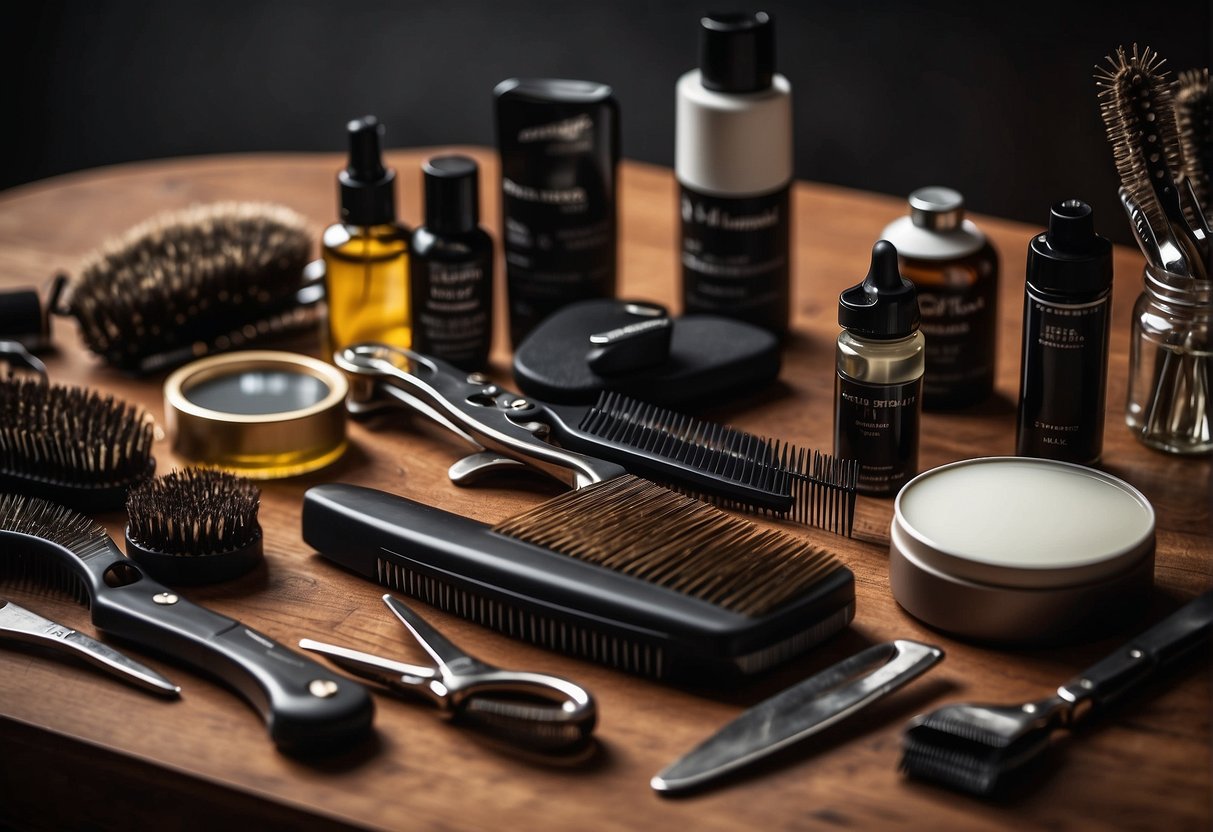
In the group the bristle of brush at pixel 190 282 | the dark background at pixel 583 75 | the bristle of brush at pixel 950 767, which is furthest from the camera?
the dark background at pixel 583 75

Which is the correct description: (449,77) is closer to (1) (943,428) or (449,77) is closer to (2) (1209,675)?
(1) (943,428)

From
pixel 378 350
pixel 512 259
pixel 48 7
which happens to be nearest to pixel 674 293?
pixel 512 259

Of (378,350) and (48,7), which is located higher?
(48,7)

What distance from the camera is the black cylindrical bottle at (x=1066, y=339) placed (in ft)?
2.71

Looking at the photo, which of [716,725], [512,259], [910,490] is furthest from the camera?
[512,259]

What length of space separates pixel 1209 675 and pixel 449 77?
1419 mm

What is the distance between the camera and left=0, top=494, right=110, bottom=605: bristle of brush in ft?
2.62

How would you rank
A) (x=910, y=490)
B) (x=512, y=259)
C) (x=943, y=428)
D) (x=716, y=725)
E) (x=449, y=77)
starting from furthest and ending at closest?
1. (x=449, y=77)
2. (x=512, y=259)
3. (x=943, y=428)
4. (x=910, y=490)
5. (x=716, y=725)

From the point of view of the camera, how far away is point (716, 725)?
685 millimetres

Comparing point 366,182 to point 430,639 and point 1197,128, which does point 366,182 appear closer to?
point 430,639

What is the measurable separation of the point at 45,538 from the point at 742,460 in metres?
0.40

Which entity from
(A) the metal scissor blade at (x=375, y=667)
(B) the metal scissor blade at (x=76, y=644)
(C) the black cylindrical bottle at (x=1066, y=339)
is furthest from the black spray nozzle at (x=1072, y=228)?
(B) the metal scissor blade at (x=76, y=644)

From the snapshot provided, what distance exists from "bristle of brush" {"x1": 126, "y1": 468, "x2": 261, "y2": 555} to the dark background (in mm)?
1063

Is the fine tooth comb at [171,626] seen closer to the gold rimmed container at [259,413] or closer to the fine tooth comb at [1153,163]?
the gold rimmed container at [259,413]
